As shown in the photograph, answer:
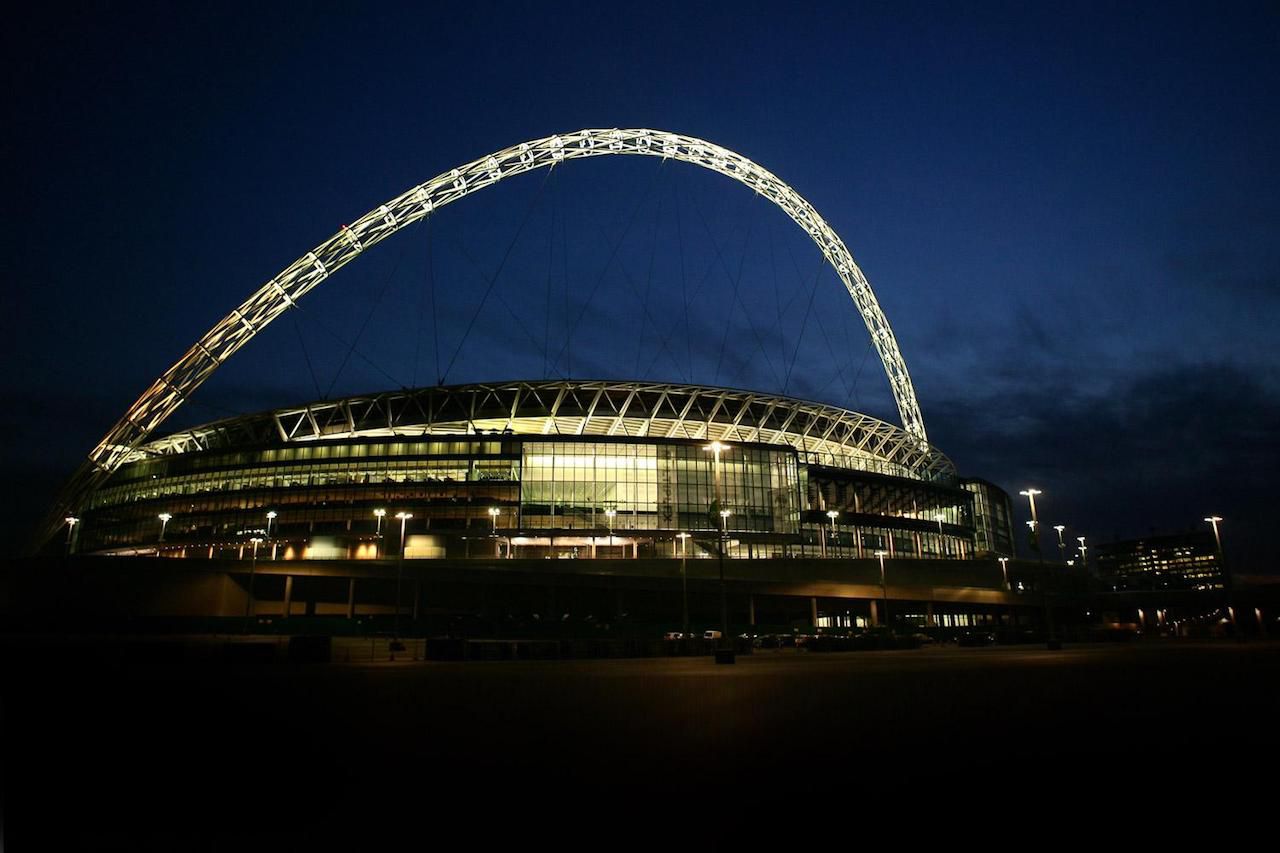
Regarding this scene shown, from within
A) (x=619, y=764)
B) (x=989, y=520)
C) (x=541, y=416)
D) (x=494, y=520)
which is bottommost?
(x=619, y=764)

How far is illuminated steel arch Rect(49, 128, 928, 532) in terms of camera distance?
237 feet

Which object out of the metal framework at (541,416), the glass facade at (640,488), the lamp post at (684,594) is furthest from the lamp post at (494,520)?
the lamp post at (684,594)

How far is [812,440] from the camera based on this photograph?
100 m

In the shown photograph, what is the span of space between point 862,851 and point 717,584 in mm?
56877

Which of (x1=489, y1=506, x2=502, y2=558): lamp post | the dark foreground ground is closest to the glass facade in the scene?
(x1=489, y1=506, x2=502, y2=558): lamp post

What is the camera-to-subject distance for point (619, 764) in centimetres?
620

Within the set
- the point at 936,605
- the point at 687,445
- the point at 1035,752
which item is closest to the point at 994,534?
the point at 936,605

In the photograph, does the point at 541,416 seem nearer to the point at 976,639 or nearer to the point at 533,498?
the point at 533,498

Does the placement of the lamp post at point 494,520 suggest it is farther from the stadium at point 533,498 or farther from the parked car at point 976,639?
the parked car at point 976,639

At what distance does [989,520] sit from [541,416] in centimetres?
7711

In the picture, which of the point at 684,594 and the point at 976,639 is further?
the point at 976,639

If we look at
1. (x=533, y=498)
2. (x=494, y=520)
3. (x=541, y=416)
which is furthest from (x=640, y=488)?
(x=494, y=520)

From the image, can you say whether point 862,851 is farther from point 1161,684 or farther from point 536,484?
point 536,484

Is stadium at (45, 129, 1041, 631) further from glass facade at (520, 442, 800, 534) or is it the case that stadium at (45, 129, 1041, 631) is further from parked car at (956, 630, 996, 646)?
parked car at (956, 630, 996, 646)
